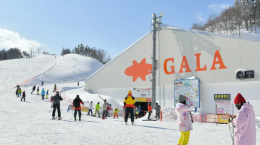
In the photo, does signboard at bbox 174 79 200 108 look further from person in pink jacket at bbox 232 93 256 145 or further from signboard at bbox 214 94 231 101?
person in pink jacket at bbox 232 93 256 145

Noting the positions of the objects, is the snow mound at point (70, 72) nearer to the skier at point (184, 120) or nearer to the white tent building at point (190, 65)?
the white tent building at point (190, 65)

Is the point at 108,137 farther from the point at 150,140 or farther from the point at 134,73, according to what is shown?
the point at 134,73

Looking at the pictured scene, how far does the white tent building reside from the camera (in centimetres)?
1662

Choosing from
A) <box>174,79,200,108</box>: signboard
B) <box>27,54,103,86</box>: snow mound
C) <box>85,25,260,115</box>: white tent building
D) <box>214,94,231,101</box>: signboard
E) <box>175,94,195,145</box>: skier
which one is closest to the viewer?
<box>175,94,195,145</box>: skier

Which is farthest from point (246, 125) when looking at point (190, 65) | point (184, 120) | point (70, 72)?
point (70, 72)

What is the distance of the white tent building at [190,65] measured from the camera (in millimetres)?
16625

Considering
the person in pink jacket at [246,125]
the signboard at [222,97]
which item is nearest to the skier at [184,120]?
the person in pink jacket at [246,125]

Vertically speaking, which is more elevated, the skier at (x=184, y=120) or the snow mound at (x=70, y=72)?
the snow mound at (x=70, y=72)

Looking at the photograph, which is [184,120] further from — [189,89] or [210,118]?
[189,89]

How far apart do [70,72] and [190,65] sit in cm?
5056

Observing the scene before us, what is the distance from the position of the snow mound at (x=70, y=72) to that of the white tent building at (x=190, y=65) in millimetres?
28441

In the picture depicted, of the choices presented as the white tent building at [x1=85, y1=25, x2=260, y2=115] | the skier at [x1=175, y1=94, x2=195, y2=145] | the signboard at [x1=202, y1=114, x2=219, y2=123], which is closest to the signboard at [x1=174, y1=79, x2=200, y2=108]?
the white tent building at [x1=85, y1=25, x2=260, y2=115]

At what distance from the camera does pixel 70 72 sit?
213 feet

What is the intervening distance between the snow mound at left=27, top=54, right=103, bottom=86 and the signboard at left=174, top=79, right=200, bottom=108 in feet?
115
